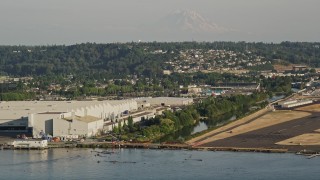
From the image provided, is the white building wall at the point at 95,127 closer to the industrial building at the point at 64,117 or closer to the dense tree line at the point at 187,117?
the industrial building at the point at 64,117

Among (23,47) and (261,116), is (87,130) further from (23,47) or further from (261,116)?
(23,47)

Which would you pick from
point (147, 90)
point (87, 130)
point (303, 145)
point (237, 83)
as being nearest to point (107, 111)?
point (87, 130)

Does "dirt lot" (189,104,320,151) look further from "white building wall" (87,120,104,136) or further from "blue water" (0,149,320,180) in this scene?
"white building wall" (87,120,104,136)

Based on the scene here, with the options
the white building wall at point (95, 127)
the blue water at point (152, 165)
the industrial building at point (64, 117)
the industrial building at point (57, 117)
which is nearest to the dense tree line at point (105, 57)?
the industrial building at point (64, 117)

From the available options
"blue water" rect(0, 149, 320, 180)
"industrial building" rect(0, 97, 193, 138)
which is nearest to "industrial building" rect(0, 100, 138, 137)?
"industrial building" rect(0, 97, 193, 138)

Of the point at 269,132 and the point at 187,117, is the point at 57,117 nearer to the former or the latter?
the point at 187,117

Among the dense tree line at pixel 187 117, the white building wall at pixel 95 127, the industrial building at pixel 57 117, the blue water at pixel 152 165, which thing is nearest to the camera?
the blue water at pixel 152 165
